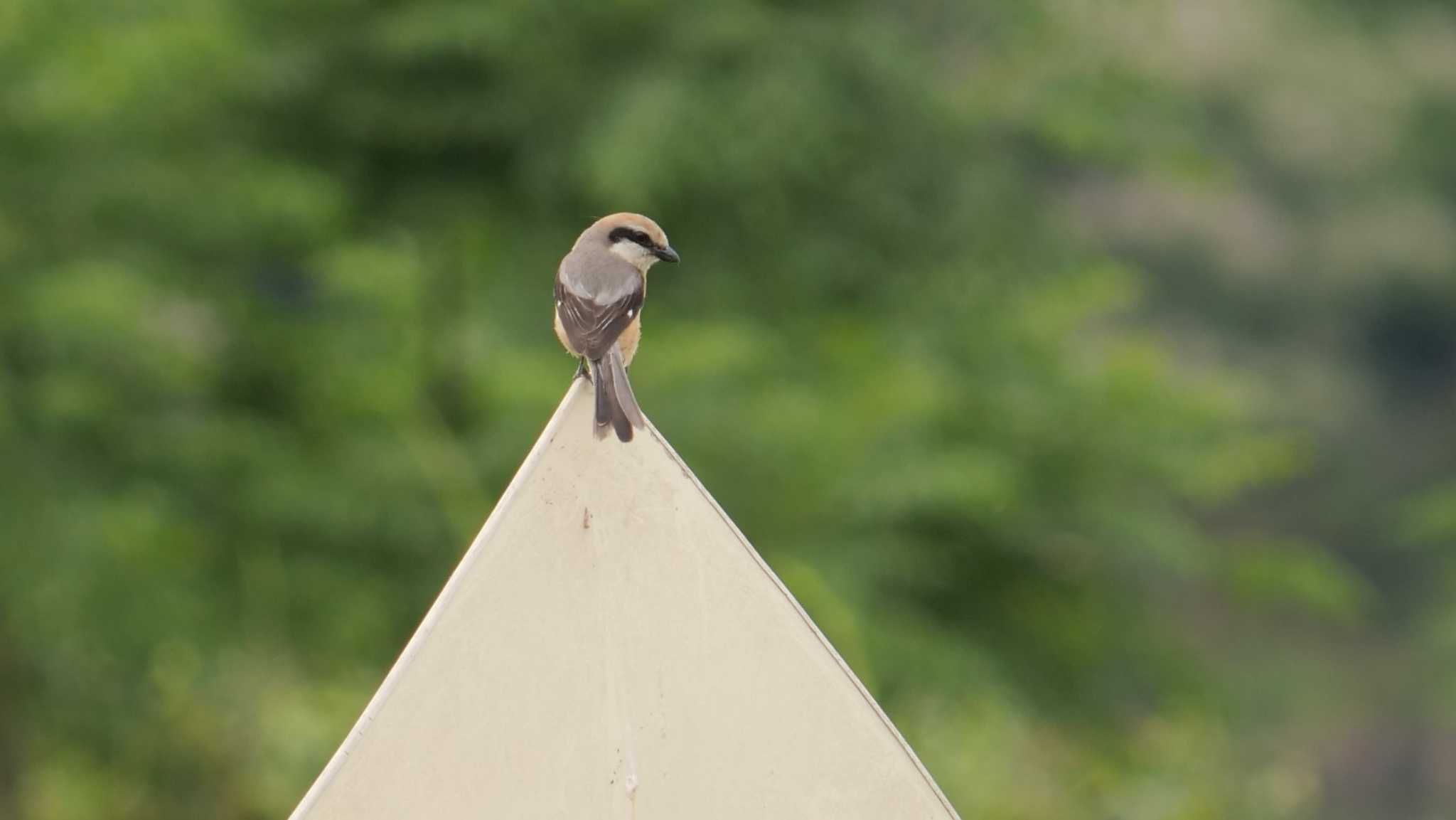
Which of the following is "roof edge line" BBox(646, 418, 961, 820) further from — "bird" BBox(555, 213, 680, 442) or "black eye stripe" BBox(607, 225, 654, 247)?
"black eye stripe" BBox(607, 225, 654, 247)

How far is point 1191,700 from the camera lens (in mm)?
8828

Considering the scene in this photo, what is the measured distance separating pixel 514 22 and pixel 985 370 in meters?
2.86

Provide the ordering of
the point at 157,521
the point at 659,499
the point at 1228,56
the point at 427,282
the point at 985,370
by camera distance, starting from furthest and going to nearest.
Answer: the point at 1228,56 < the point at 985,370 < the point at 427,282 < the point at 157,521 < the point at 659,499

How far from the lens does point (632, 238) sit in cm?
344

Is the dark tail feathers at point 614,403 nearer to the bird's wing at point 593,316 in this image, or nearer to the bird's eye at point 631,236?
the bird's wing at point 593,316

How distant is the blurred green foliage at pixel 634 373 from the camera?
6754 mm

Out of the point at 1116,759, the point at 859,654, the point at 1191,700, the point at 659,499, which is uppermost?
the point at 1191,700

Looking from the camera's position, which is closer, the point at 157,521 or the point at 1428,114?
the point at 157,521

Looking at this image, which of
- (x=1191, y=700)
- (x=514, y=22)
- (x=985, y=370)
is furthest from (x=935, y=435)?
(x=514, y=22)

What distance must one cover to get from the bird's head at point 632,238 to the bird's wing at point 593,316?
223 millimetres

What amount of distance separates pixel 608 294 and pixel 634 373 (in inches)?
157

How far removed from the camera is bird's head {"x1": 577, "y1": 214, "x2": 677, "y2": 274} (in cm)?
338

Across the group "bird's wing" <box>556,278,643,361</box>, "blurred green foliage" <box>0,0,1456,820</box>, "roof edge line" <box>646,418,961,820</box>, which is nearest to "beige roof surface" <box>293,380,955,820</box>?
"roof edge line" <box>646,418,961,820</box>

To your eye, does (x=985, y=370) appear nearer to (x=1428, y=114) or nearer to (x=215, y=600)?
(x=215, y=600)
